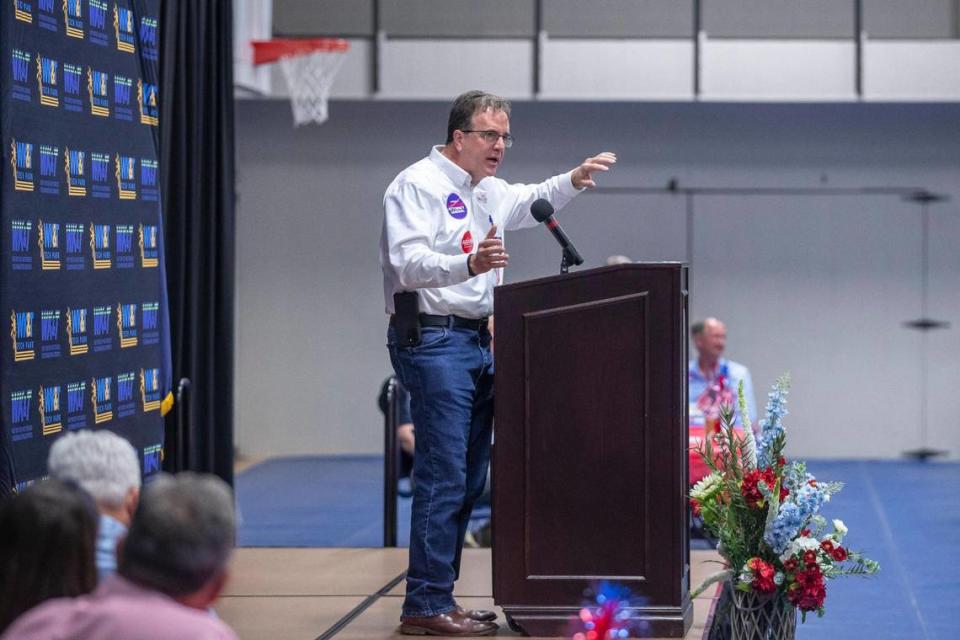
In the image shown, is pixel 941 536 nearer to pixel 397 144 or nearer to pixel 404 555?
pixel 404 555

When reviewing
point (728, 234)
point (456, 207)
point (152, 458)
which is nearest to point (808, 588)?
point (456, 207)

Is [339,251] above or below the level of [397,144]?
below

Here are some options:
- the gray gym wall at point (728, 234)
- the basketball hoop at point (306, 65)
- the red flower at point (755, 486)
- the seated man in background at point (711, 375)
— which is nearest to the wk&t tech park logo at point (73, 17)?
the red flower at point (755, 486)

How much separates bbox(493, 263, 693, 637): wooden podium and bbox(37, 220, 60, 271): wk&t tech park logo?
1574mm

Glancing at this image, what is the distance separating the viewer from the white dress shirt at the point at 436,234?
12.1ft

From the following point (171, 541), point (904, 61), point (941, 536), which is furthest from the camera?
point (904, 61)

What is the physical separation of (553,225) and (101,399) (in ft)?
6.34

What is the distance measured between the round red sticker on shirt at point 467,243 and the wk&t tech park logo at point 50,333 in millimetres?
1433

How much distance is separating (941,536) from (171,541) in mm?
6268

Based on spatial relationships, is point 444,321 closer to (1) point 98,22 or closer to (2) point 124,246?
(2) point 124,246

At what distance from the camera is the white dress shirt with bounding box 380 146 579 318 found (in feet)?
12.1

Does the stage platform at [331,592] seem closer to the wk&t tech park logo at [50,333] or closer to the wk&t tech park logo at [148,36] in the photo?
the wk&t tech park logo at [50,333]

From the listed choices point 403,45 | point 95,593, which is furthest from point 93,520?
point 403,45

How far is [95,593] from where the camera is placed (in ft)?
6.21
